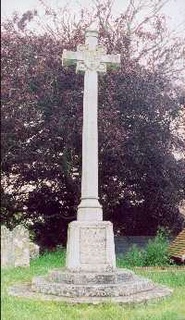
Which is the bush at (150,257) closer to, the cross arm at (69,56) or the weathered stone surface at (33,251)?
the weathered stone surface at (33,251)

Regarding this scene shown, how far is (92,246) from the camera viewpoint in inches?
353

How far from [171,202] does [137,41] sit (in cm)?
583

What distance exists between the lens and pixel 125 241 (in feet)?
55.2

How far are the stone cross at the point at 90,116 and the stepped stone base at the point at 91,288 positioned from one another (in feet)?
3.79

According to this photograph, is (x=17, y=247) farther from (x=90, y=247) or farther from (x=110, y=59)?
(x=110, y=59)

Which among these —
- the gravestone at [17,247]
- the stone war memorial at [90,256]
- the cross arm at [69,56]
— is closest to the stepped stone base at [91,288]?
the stone war memorial at [90,256]

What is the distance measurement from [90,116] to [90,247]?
2489 millimetres

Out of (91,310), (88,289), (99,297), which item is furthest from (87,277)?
(91,310)

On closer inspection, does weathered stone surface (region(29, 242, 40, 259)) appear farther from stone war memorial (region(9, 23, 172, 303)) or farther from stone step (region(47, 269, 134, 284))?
stone step (region(47, 269, 134, 284))

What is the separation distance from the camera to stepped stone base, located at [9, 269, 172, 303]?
7.78 meters

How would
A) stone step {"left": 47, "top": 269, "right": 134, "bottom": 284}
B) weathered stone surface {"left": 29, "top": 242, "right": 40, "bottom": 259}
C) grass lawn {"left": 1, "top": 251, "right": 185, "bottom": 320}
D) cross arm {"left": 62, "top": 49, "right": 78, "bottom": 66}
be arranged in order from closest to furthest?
grass lawn {"left": 1, "top": 251, "right": 185, "bottom": 320}, stone step {"left": 47, "top": 269, "right": 134, "bottom": 284}, cross arm {"left": 62, "top": 49, "right": 78, "bottom": 66}, weathered stone surface {"left": 29, "top": 242, "right": 40, "bottom": 259}

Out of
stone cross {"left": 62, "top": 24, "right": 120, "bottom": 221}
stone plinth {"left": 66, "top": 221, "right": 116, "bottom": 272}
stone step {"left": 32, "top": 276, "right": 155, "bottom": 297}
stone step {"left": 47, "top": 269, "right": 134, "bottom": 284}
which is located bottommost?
stone step {"left": 32, "top": 276, "right": 155, "bottom": 297}

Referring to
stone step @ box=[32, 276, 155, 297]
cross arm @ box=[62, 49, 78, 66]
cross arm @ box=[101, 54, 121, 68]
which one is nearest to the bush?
stone step @ box=[32, 276, 155, 297]

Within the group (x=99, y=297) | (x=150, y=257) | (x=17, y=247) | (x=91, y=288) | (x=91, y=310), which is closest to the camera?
(x=91, y=310)
